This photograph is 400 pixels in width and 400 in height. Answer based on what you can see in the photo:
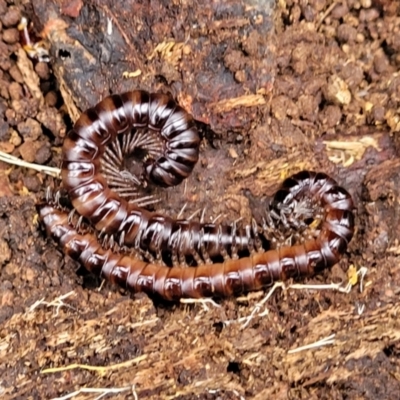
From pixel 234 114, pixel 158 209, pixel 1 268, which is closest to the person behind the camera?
pixel 1 268

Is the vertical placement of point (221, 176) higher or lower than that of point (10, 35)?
lower

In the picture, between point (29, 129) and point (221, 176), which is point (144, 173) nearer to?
point (221, 176)

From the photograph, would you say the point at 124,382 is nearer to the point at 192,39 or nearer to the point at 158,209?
the point at 158,209

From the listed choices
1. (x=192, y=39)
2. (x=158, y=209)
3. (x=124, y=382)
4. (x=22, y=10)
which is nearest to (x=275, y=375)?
(x=124, y=382)

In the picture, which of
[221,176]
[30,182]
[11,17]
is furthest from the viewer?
[221,176]

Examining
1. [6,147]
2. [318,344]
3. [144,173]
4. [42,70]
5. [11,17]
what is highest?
[11,17]

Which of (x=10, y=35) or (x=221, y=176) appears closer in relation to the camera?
(x=10, y=35)

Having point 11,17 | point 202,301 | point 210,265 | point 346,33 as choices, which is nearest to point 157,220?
point 210,265
